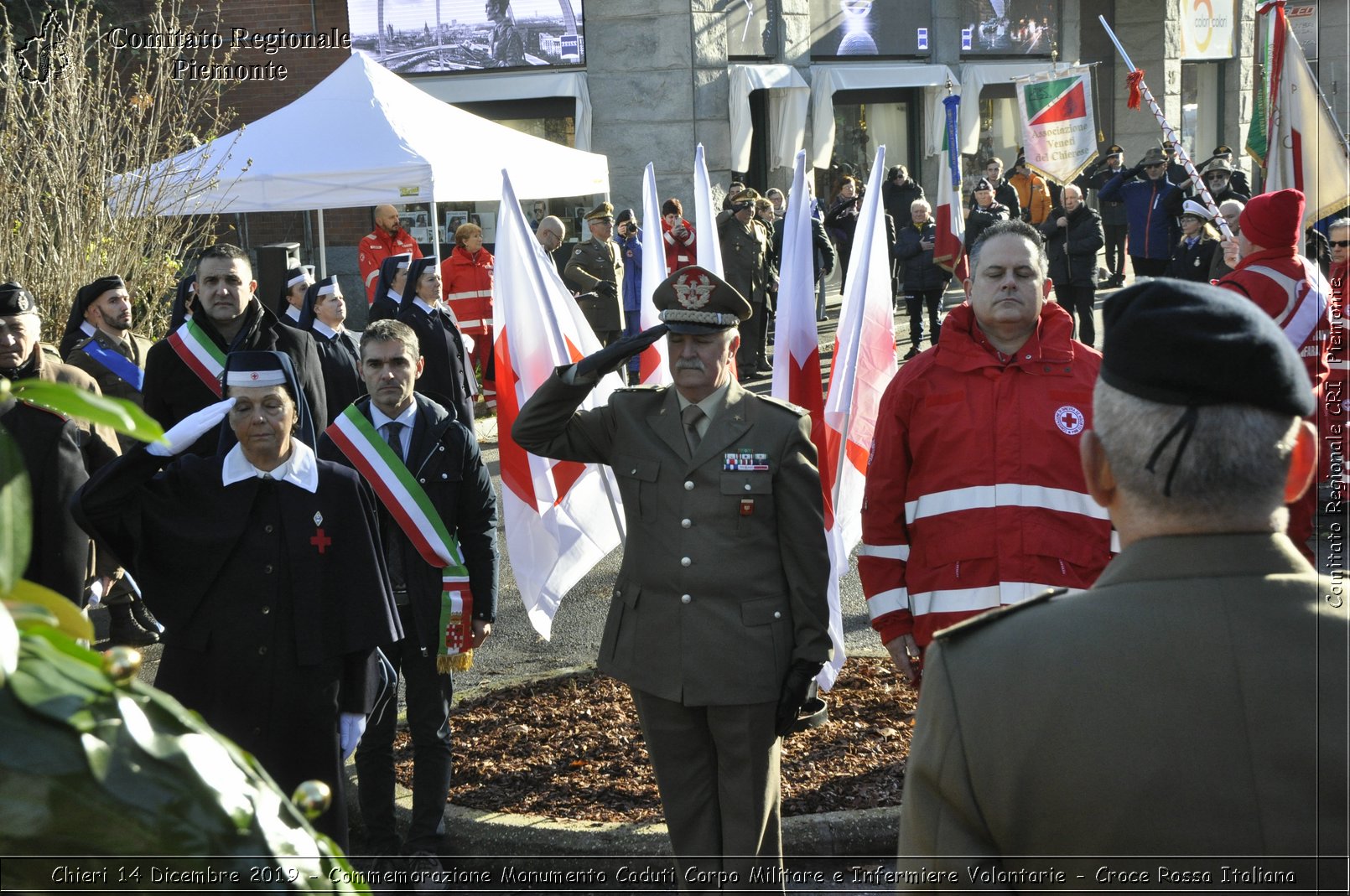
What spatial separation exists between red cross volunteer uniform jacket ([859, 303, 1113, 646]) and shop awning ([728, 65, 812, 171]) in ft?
63.5

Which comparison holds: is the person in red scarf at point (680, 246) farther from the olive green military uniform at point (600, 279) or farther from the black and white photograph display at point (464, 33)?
the black and white photograph display at point (464, 33)

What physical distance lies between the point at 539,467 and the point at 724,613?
2.07 metres

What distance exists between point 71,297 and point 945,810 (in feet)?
36.1

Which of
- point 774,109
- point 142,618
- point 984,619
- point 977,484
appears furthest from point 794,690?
point 774,109

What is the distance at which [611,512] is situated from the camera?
628 cm

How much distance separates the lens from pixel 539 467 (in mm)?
6160

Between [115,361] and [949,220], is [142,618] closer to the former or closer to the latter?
[115,361]

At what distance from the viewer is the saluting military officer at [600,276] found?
15289 mm

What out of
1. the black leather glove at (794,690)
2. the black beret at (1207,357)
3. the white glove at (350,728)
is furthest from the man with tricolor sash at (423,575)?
the black beret at (1207,357)

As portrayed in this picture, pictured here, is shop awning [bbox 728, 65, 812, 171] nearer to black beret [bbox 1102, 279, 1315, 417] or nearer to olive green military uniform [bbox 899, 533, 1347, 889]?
black beret [bbox 1102, 279, 1315, 417]

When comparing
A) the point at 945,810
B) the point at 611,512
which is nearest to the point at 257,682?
the point at 611,512

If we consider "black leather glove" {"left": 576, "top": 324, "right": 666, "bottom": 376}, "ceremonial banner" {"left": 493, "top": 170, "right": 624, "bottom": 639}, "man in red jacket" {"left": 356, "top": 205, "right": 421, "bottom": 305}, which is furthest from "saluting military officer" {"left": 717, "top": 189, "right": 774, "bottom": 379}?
"black leather glove" {"left": 576, "top": 324, "right": 666, "bottom": 376}

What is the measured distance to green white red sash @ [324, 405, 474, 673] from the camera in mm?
5215

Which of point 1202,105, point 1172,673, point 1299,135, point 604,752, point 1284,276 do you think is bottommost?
→ point 604,752
